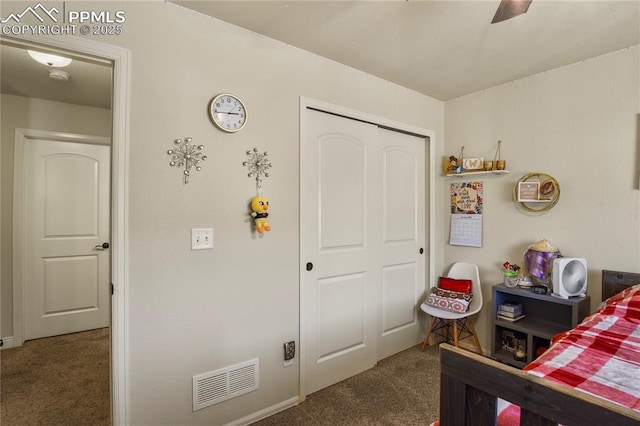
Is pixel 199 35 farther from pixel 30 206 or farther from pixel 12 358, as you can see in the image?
pixel 12 358

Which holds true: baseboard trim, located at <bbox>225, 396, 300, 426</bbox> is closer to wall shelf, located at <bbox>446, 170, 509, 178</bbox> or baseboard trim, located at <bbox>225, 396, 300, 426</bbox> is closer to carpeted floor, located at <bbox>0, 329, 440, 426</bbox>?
carpeted floor, located at <bbox>0, 329, 440, 426</bbox>

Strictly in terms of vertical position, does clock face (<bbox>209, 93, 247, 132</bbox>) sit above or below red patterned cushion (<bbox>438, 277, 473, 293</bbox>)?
above

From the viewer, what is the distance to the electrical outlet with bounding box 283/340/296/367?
6.70 ft

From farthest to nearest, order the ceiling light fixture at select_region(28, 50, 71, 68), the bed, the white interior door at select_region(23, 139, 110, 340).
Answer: the white interior door at select_region(23, 139, 110, 340) → the ceiling light fixture at select_region(28, 50, 71, 68) → the bed

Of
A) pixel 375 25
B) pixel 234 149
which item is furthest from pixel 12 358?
pixel 375 25

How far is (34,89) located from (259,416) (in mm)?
3369

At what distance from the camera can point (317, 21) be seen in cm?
179

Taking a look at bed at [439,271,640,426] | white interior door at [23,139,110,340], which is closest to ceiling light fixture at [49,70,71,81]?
white interior door at [23,139,110,340]

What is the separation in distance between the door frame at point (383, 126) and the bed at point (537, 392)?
1318 mm

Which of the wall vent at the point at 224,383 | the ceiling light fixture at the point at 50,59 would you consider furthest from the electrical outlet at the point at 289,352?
the ceiling light fixture at the point at 50,59

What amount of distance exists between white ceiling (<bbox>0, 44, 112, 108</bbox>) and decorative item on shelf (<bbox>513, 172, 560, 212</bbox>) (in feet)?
10.7

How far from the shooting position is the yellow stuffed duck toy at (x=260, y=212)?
1.85 m

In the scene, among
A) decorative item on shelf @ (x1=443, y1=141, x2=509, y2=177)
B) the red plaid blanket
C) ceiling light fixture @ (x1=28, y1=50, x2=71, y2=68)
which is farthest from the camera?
decorative item on shelf @ (x1=443, y1=141, x2=509, y2=177)

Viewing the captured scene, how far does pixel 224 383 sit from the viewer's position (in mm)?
1810
